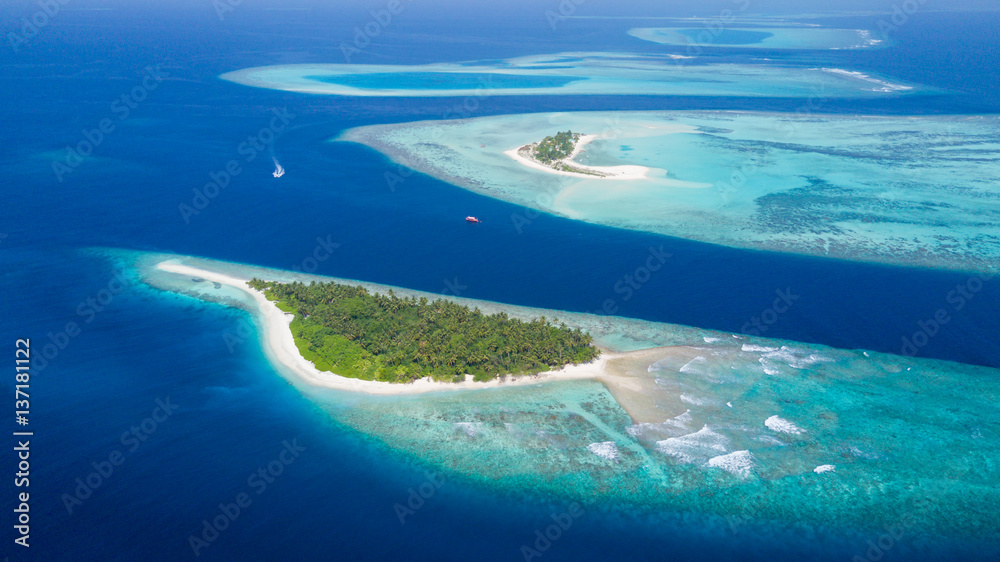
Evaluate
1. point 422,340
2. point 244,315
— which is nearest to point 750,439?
point 422,340

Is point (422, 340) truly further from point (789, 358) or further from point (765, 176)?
point (765, 176)

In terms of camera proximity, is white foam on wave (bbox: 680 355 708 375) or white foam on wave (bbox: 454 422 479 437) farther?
white foam on wave (bbox: 680 355 708 375)

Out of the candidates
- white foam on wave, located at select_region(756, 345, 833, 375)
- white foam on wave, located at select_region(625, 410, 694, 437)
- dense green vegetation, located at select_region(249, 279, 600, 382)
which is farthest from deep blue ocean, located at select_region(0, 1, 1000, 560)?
white foam on wave, located at select_region(625, 410, 694, 437)

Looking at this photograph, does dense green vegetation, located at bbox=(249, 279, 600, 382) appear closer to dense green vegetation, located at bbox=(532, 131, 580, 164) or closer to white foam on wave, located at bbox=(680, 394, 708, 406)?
white foam on wave, located at bbox=(680, 394, 708, 406)

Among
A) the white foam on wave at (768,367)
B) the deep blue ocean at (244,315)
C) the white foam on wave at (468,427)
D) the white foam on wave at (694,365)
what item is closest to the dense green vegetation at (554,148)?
the deep blue ocean at (244,315)

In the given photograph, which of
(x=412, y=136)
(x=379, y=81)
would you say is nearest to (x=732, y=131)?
(x=412, y=136)

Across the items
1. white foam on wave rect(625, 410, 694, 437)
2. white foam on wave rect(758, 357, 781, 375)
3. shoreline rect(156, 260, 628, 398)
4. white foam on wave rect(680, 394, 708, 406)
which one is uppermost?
white foam on wave rect(758, 357, 781, 375)

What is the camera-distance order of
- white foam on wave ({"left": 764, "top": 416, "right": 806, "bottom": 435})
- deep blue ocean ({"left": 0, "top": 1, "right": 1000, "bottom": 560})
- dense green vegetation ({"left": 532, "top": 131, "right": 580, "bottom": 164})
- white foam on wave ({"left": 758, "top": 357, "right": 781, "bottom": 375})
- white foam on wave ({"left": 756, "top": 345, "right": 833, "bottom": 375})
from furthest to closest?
dense green vegetation ({"left": 532, "top": 131, "right": 580, "bottom": 164}), white foam on wave ({"left": 756, "top": 345, "right": 833, "bottom": 375}), white foam on wave ({"left": 758, "top": 357, "right": 781, "bottom": 375}), white foam on wave ({"left": 764, "top": 416, "right": 806, "bottom": 435}), deep blue ocean ({"left": 0, "top": 1, "right": 1000, "bottom": 560})
